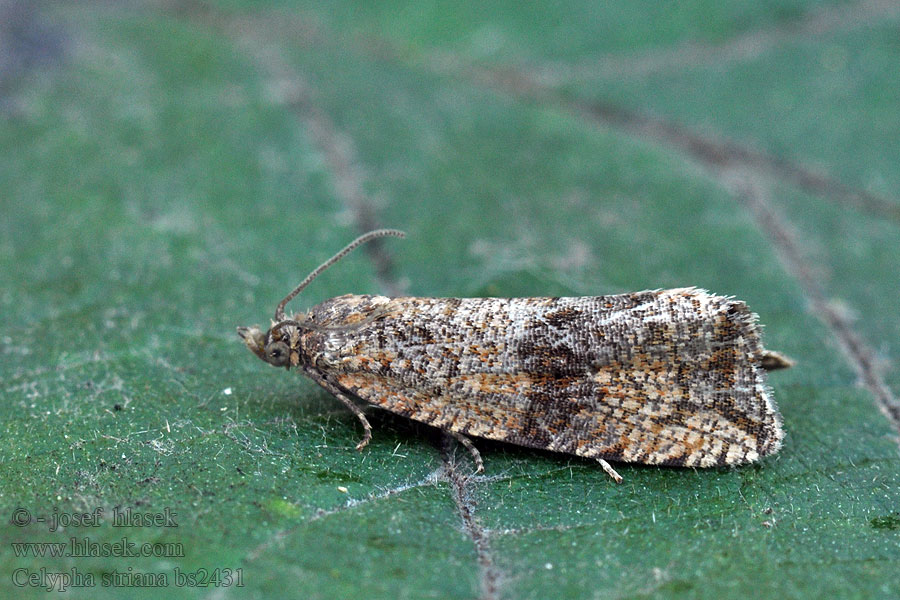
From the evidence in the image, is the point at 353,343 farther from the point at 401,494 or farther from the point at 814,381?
the point at 814,381

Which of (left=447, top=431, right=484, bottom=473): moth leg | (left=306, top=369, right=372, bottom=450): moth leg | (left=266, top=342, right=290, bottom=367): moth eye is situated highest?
(left=266, top=342, right=290, bottom=367): moth eye

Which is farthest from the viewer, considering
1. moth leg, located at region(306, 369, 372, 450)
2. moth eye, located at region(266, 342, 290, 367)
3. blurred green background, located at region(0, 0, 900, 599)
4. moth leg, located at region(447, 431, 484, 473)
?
moth eye, located at region(266, 342, 290, 367)

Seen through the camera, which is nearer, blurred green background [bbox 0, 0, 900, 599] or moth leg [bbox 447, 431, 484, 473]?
blurred green background [bbox 0, 0, 900, 599]

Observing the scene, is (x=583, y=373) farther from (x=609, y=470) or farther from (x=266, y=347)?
(x=266, y=347)

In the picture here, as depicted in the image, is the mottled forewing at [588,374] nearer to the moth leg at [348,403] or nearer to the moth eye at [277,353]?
the moth leg at [348,403]

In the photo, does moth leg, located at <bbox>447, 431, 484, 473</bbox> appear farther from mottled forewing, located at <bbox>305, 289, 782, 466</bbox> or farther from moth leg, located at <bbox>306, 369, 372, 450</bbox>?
moth leg, located at <bbox>306, 369, 372, 450</bbox>

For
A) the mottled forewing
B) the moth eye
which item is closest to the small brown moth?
the mottled forewing

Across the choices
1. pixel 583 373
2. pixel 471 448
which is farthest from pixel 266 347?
pixel 583 373

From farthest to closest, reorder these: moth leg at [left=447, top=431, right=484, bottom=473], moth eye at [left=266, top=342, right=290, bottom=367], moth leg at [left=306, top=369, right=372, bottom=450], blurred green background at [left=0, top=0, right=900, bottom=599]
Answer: moth eye at [left=266, top=342, right=290, bottom=367] < moth leg at [left=306, top=369, right=372, bottom=450] < moth leg at [left=447, top=431, right=484, bottom=473] < blurred green background at [left=0, top=0, right=900, bottom=599]
